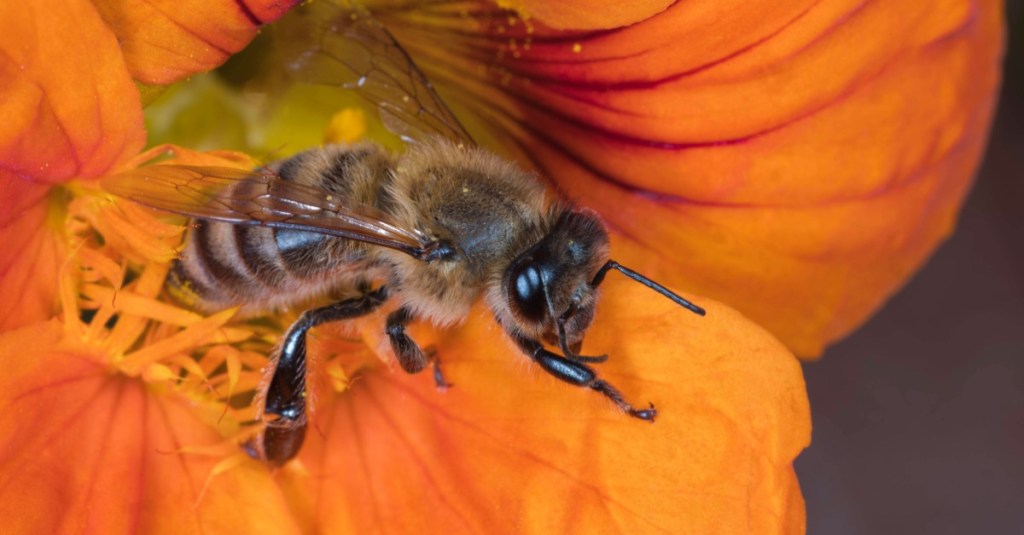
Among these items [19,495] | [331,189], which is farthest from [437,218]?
[19,495]

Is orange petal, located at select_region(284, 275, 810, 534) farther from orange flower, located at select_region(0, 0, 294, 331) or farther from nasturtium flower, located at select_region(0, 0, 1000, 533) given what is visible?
orange flower, located at select_region(0, 0, 294, 331)

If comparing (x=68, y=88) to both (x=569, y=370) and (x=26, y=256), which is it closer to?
(x=26, y=256)

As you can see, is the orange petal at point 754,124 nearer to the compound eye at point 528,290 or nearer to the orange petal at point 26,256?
the compound eye at point 528,290

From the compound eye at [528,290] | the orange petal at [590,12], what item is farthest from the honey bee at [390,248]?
the orange petal at [590,12]

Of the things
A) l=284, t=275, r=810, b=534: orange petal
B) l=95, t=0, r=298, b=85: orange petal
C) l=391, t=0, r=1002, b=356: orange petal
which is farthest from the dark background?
l=95, t=0, r=298, b=85: orange petal

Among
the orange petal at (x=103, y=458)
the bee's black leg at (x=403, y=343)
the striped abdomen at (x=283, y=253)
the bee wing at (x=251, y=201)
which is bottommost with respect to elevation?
the orange petal at (x=103, y=458)
